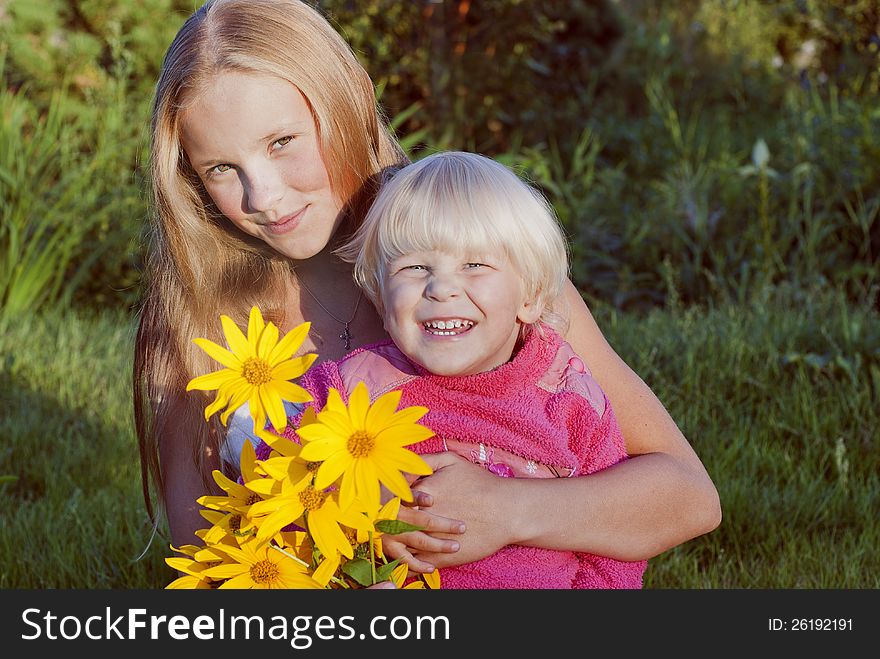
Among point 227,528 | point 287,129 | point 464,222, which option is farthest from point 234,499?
point 287,129

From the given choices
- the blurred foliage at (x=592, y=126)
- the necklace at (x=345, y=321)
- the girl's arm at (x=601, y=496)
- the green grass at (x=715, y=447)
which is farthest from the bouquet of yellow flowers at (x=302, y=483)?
the blurred foliage at (x=592, y=126)

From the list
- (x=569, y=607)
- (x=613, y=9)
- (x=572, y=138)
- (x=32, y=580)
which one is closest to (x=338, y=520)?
(x=569, y=607)

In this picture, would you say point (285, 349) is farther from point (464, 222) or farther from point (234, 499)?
point (464, 222)

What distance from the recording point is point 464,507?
1.67 meters

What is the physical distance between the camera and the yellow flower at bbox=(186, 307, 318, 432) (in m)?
1.46

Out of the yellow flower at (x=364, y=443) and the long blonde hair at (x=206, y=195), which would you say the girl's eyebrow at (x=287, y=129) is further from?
the yellow flower at (x=364, y=443)

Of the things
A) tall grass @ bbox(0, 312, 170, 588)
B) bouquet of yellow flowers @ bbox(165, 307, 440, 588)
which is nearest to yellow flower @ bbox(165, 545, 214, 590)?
bouquet of yellow flowers @ bbox(165, 307, 440, 588)

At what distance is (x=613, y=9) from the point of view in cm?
680

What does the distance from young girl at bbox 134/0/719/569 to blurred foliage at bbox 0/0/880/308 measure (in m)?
1.06

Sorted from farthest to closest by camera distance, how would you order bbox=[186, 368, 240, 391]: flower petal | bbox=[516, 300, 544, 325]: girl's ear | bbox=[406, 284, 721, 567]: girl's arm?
bbox=[516, 300, 544, 325]: girl's ear < bbox=[406, 284, 721, 567]: girl's arm < bbox=[186, 368, 240, 391]: flower petal

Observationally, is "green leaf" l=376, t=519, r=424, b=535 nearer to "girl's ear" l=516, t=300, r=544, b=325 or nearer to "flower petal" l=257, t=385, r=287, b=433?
"flower petal" l=257, t=385, r=287, b=433

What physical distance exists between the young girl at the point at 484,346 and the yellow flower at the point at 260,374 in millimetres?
324

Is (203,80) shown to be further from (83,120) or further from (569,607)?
(83,120)

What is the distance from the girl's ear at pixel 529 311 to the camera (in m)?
1.88
